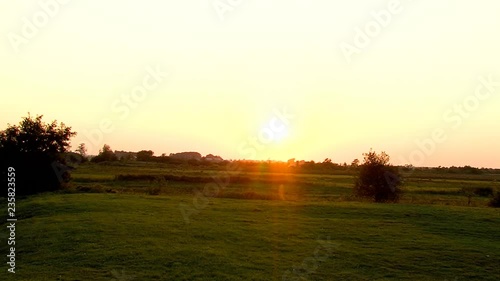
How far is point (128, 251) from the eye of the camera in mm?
18266

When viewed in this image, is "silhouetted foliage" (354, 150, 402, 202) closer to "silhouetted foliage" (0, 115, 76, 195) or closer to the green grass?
the green grass

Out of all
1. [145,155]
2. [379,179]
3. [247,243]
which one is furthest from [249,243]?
[145,155]

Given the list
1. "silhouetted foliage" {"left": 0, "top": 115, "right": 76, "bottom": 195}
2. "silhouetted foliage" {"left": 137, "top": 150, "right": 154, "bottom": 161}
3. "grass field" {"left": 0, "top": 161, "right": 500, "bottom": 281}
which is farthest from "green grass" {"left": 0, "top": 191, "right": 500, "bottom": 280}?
"silhouetted foliage" {"left": 137, "top": 150, "right": 154, "bottom": 161}

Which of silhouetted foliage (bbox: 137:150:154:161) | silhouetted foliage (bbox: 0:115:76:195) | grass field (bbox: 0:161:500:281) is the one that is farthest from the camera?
silhouetted foliage (bbox: 137:150:154:161)

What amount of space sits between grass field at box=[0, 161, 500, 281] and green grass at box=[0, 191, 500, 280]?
45mm

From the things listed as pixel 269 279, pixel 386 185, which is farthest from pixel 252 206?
pixel 386 185

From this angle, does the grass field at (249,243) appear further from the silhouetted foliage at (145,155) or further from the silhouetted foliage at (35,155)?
the silhouetted foliage at (145,155)

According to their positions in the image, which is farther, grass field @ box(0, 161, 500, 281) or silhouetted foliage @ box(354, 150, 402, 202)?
silhouetted foliage @ box(354, 150, 402, 202)

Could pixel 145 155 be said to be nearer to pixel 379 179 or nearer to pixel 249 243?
pixel 379 179

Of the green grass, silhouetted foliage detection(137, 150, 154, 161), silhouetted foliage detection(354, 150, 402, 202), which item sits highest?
silhouetted foliage detection(137, 150, 154, 161)

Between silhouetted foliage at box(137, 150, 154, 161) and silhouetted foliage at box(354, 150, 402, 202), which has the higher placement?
silhouetted foliage at box(137, 150, 154, 161)

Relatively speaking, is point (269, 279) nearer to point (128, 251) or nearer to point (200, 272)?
point (200, 272)

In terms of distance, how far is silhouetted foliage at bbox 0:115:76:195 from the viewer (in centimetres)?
4712

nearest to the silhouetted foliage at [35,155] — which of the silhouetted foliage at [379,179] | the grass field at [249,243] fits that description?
the grass field at [249,243]
